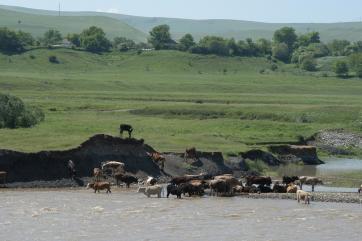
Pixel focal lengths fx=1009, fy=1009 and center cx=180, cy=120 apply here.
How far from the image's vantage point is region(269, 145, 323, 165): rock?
60.4 m

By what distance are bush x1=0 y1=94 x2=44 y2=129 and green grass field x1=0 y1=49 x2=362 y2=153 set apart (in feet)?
5.16

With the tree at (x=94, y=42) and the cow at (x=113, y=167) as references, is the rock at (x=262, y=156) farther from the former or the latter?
the tree at (x=94, y=42)

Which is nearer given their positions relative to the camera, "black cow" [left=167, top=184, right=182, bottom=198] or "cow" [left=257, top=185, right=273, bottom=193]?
"black cow" [left=167, top=184, right=182, bottom=198]

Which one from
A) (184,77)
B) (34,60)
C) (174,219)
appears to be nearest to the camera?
→ (174,219)

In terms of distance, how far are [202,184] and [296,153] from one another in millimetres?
19828

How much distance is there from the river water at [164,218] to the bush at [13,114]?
18.3 meters

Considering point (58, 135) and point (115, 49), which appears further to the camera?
point (115, 49)

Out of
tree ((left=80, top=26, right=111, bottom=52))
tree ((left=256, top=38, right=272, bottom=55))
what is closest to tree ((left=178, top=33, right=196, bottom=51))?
tree ((left=80, top=26, right=111, bottom=52))

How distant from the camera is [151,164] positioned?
160 ft

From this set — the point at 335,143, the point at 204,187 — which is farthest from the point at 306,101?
the point at 204,187

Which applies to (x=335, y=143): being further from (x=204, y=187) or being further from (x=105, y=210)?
(x=105, y=210)

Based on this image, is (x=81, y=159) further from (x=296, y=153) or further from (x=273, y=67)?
(x=273, y=67)

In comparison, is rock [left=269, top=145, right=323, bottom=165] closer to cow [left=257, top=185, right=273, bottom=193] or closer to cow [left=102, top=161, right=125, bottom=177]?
cow [left=102, top=161, right=125, bottom=177]

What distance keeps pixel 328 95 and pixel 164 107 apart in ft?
133
